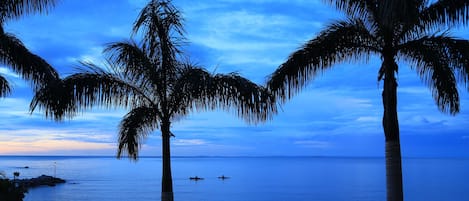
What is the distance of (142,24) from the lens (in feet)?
42.4

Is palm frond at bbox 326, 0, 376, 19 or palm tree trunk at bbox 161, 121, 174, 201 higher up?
palm frond at bbox 326, 0, 376, 19

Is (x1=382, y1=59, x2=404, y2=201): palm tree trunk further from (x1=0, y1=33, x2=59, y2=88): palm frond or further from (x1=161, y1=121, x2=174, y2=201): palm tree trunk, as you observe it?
(x1=0, y1=33, x2=59, y2=88): palm frond

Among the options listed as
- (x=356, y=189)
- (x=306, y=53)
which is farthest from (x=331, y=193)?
(x=306, y=53)

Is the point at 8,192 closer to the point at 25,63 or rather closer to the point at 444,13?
the point at 25,63

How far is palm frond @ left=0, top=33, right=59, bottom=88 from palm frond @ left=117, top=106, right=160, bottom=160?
2.03 meters

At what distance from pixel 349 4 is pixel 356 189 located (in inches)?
2769

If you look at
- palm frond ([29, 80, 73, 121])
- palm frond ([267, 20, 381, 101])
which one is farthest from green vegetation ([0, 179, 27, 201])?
palm frond ([267, 20, 381, 101])

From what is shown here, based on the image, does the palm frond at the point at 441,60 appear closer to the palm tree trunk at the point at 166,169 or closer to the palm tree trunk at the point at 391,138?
the palm tree trunk at the point at 391,138

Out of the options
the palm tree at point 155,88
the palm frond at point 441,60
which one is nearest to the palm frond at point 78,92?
the palm tree at point 155,88

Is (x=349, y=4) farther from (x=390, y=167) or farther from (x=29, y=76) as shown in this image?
(x=29, y=76)

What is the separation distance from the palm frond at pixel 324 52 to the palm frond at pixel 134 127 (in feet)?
9.23

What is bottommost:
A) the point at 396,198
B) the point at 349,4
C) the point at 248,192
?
the point at 248,192

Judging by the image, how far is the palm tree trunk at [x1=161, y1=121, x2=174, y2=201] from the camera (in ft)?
40.7

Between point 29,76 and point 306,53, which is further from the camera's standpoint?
point 29,76
